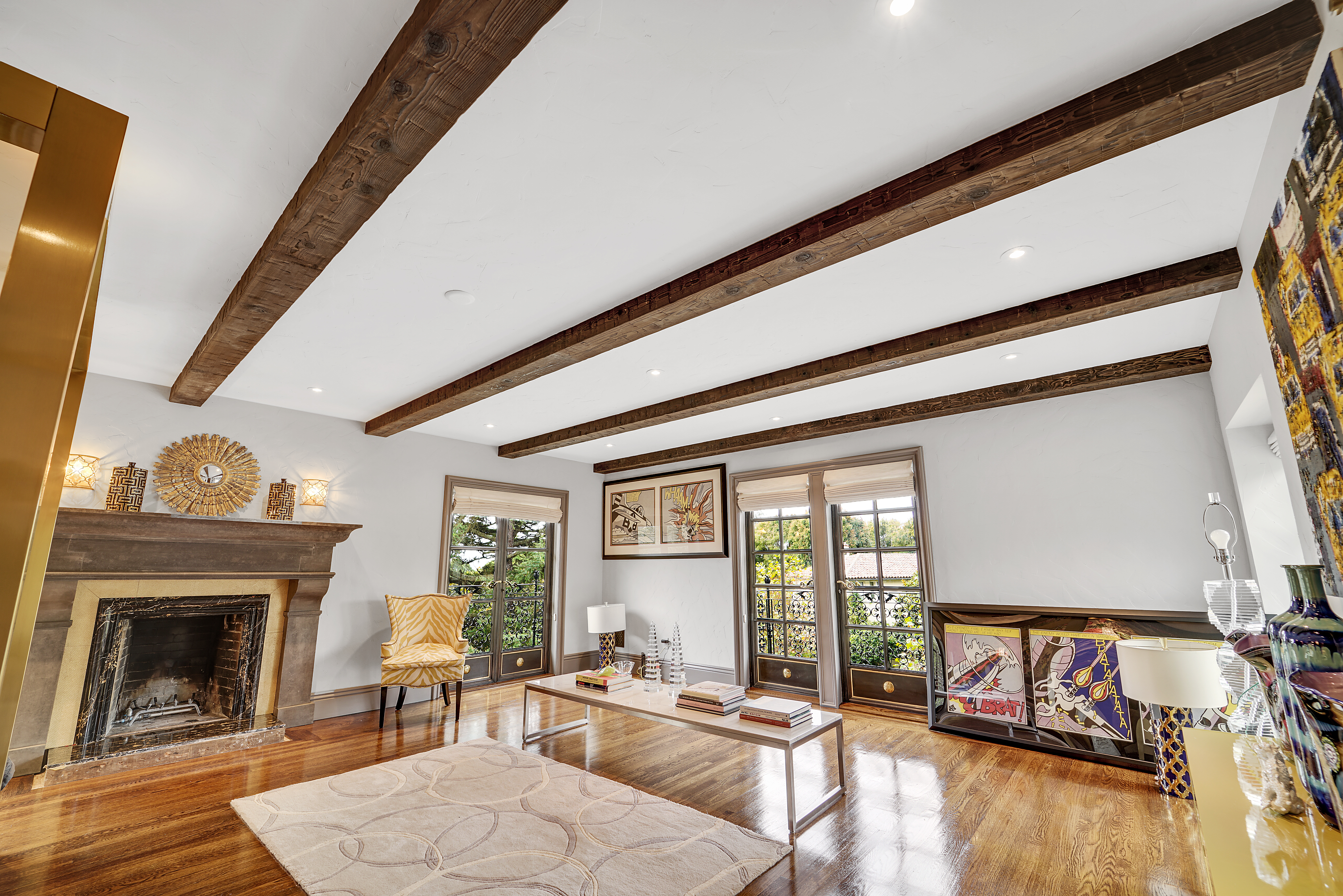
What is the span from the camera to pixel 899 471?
4824 millimetres

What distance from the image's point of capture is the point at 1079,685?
3.65 m

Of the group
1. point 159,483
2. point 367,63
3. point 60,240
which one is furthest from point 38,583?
point 159,483

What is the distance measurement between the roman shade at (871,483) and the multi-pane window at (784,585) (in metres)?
0.42

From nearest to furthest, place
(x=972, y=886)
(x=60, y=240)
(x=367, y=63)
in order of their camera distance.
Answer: (x=60, y=240)
(x=367, y=63)
(x=972, y=886)

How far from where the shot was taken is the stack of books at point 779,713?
2.93 metres

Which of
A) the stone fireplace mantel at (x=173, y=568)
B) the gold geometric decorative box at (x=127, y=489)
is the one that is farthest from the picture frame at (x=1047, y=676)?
the gold geometric decorative box at (x=127, y=489)

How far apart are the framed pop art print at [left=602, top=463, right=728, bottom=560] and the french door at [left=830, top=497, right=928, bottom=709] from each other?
1297 mm

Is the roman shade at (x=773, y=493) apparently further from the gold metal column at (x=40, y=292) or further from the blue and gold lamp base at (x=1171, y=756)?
the gold metal column at (x=40, y=292)

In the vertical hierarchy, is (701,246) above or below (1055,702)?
above

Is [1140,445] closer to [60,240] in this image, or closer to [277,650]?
[60,240]

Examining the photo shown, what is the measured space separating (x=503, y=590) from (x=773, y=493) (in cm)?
291

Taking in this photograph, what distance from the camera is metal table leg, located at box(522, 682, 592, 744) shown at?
3.98 m

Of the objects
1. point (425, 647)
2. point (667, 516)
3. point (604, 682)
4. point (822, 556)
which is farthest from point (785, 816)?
point (667, 516)

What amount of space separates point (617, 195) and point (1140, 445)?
3.78 meters
